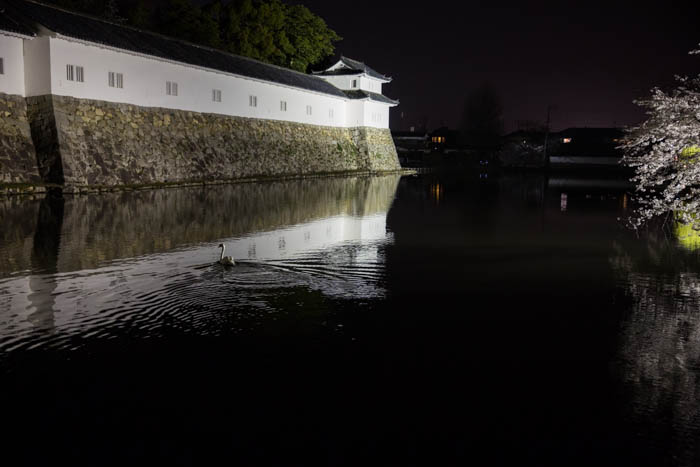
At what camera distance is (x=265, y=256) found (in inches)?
401

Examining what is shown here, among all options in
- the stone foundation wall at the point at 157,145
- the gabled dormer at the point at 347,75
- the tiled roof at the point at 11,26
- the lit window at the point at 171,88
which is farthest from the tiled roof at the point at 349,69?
the tiled roof at the point at 11,26

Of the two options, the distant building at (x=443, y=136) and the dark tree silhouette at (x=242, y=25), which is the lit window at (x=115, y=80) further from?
the distant building at (x=443, y=136)

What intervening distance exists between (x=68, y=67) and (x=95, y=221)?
40.7ft

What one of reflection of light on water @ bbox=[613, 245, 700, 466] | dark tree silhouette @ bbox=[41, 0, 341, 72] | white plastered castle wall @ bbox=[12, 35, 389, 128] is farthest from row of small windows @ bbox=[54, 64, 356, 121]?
reflection of light on water @ bbox=[613, 245, 700, 466]

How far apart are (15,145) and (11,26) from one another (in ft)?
14.9

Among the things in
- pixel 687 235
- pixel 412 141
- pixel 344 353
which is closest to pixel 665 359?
pixel 344 353

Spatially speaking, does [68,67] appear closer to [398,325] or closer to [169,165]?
[169,165]

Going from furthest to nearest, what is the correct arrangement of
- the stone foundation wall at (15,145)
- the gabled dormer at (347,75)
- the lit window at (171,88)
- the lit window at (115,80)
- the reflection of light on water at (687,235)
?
the gabled dormer at (347,75), the lit window at (171,88), the lit window at (115,80), the stone foundation wall at (15,145), the reflection of light on water at (687,235)

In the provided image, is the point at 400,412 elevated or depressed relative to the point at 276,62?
depressed

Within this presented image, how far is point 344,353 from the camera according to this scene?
541 centimetres

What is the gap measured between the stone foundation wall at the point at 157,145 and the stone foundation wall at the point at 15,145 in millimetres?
365

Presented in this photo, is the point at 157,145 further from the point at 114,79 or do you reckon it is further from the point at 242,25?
the point at 242,25

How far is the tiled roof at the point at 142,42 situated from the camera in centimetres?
2300

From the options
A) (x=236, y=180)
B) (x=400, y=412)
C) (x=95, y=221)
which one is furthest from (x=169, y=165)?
(x=400, y=412)
